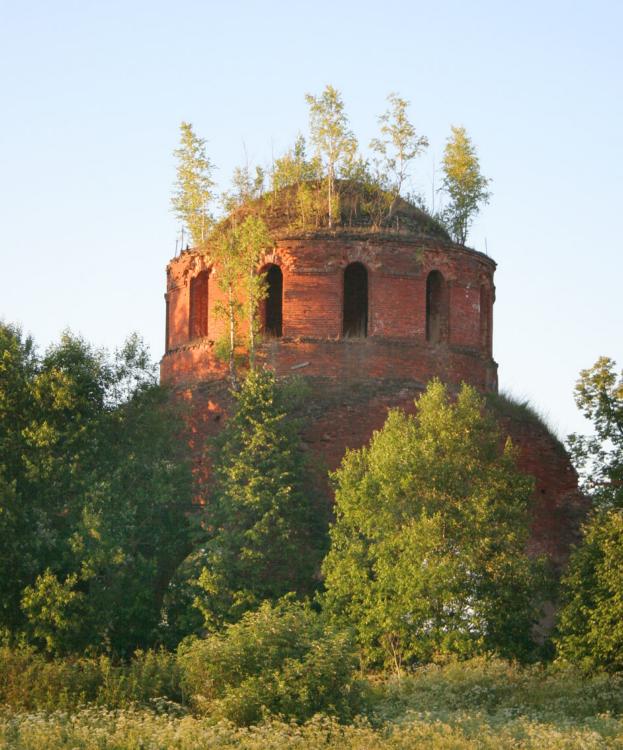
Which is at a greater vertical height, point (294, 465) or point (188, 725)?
point (294, 465)

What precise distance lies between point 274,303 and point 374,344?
3123 mm

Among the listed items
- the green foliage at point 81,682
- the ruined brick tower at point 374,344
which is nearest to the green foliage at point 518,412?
the ruined brick tower at point 374,344

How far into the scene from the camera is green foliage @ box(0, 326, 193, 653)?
74.1 feet

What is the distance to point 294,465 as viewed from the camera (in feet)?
79.7

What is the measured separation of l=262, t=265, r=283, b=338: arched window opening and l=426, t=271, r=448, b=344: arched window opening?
2951 mm

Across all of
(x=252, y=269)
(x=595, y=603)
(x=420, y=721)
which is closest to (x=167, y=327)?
(x=252, y=269)

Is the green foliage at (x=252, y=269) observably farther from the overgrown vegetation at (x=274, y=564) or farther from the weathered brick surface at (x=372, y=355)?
the overgrown vegetation at (x=274, y=564)

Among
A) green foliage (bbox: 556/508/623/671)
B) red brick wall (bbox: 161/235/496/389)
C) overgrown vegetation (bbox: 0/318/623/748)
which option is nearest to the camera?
overgrown vegetation (bbox: 0/318/623/748)

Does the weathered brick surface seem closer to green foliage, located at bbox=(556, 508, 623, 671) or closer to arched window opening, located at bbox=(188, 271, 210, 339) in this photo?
arched window opening, located at bbox=(188, 271, 210, 339)

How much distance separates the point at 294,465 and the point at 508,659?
195 inches

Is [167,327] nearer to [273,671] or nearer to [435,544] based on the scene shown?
[435,544]

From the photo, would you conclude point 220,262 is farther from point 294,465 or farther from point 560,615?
point 560,615

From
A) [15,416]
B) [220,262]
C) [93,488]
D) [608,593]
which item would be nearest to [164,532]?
[93,488]

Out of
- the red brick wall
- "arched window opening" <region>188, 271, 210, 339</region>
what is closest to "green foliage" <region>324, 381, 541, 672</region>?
the red brick wall
